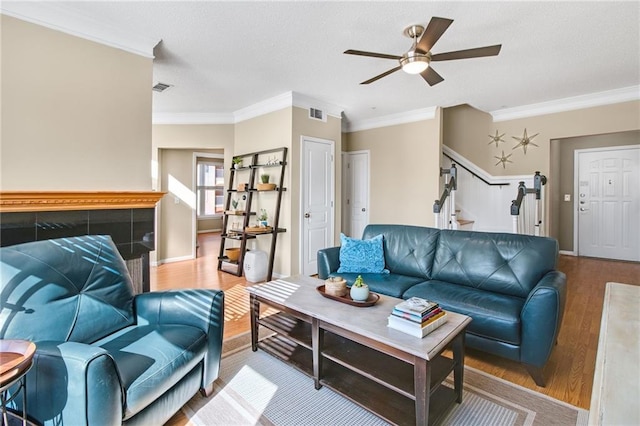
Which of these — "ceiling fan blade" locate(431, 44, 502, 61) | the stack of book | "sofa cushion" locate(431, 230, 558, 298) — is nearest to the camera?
the stack of book

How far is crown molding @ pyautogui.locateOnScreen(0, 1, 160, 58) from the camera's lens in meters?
2.30

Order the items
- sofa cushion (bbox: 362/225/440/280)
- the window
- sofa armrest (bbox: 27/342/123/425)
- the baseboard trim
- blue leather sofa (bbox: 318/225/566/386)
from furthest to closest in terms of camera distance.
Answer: the window < the baseboard trim < sofa cushion (bbox: 362/225/440/280) < blue leather sofa (bbox: 318/225/566/386) < sofa armrest (bbox: 27/342/123/425)

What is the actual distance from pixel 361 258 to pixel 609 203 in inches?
213

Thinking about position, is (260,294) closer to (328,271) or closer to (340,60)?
(328,271)

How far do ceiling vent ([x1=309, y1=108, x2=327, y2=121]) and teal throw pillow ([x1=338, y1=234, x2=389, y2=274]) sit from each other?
7.75 feet

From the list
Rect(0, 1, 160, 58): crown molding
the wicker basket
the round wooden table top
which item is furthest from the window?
the round wooden table top

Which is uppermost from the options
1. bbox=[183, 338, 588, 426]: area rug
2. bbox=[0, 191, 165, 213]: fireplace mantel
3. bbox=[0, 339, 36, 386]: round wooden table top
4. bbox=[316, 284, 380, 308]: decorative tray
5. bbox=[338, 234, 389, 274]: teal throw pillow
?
bbox=[0, 191, 165, 213]: fireplace mantel

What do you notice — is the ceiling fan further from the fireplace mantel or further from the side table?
the side table

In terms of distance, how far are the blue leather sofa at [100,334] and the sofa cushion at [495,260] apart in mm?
2033

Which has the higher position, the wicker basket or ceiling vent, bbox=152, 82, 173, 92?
ceiling vent, bbox=152, 82, 173, 92

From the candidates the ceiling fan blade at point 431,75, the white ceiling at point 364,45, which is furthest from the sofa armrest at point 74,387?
the ceiling fan blade at point 431,75

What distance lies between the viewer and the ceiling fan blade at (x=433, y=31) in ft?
6.76

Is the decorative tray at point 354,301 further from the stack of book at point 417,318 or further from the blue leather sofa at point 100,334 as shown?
the blue leather sofa at point 100,334

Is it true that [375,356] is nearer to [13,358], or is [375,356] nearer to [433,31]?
[13,358]
